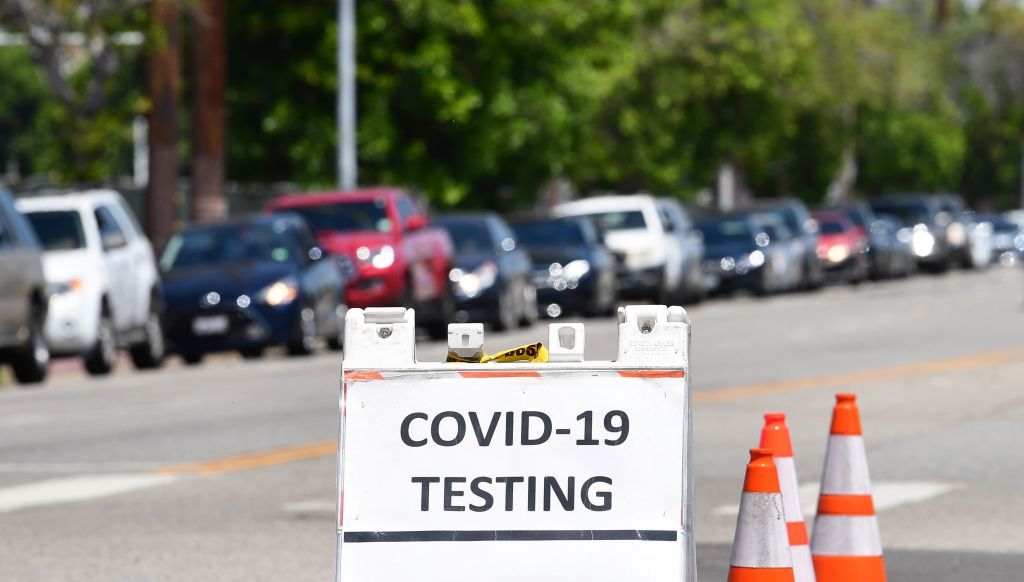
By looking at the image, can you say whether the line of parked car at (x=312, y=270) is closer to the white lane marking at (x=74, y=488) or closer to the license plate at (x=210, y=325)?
the license plate at (x=210, y=325)

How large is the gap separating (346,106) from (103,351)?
12668 millimetres

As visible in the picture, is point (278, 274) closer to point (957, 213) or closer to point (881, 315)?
point (881, 315)

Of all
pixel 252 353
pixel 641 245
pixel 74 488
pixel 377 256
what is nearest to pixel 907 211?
pixel 641 245

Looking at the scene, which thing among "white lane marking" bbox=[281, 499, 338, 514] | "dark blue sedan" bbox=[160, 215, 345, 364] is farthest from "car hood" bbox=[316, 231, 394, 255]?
"white lane marking" bbox=[281, 499, 338, 514]

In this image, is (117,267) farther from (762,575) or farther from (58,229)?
(762,575)

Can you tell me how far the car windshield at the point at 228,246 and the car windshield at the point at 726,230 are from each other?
21.3 meters

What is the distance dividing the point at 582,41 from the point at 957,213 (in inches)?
954

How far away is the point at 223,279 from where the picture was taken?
997 inches

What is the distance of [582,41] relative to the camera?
4097cm

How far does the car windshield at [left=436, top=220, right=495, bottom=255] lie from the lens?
31891mm

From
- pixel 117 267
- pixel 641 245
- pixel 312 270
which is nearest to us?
pixel 117 267

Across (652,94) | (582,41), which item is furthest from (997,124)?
(582,41)

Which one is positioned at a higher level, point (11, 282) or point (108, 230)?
point (108, 230)

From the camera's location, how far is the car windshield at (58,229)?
23250mm
